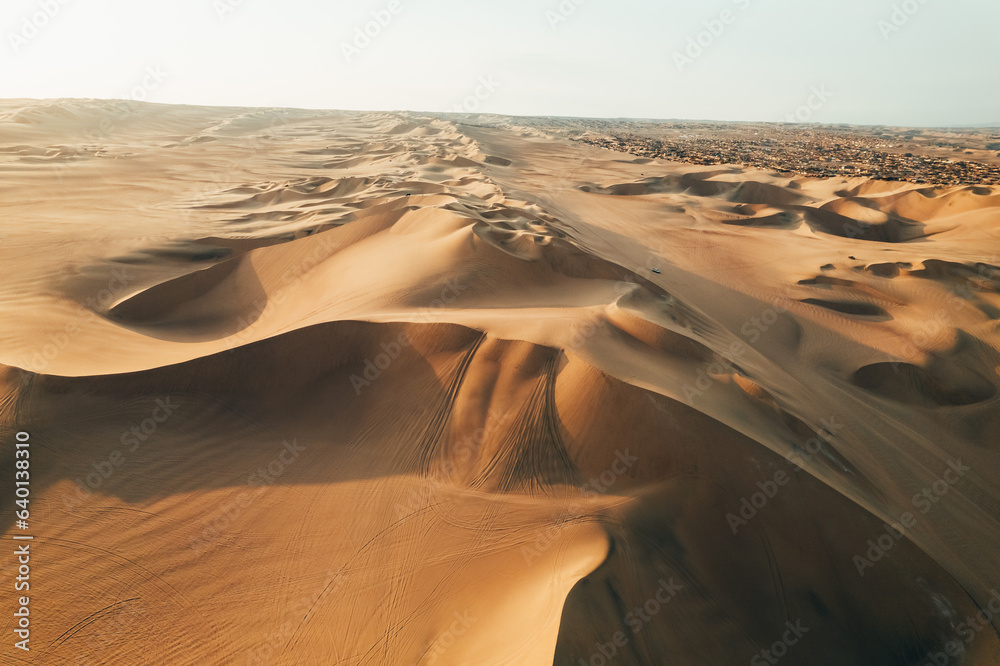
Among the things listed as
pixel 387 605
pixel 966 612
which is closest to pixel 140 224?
pixel 387 605

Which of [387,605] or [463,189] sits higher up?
[463,189]

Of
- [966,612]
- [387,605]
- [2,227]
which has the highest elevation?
[2,227]

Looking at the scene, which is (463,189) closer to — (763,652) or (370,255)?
(370,255)

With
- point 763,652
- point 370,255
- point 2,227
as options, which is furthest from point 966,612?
point 2,227

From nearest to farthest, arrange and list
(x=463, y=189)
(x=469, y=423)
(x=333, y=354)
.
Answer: (x=469, y=423) → (x=333, y=354) → (x=463, y=189)

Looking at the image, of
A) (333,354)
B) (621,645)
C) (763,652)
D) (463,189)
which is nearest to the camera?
(621,645)

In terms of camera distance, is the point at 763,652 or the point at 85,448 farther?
the point at 85,448
